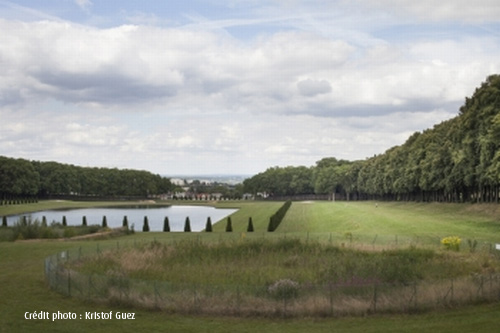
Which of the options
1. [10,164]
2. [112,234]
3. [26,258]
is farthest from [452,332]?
[10,164]

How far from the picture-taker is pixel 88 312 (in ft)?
70.2

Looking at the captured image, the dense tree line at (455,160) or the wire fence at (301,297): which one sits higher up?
the dense tree line at (455,160)

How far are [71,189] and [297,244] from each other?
571ft

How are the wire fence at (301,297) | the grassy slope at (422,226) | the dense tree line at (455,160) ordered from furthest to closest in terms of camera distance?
the dense tree line at (455,160), the grassy slope at (422,226), the wire fence at (301,297)

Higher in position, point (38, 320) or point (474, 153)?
point (474, 153)

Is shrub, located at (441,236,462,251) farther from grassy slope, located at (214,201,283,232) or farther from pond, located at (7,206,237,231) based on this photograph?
pond, located at (7,206,237,231)

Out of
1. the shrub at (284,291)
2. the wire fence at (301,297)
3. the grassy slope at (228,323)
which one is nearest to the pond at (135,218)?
the grassy slope at (228,323)

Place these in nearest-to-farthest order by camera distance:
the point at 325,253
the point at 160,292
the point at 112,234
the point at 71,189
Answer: the point at 160,292
the point at 325,253
the point at 112,234
the point at 71,189

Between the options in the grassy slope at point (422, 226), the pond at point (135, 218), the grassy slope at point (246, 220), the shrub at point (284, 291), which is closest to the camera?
the shrub at point (284, 291)

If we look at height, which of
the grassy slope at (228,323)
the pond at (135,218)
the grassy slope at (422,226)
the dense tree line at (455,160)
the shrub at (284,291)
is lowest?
the pond at (135,218)

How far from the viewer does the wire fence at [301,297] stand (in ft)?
67.7

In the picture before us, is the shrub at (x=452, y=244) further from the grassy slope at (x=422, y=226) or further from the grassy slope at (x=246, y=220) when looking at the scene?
the grassy slope at (x=246, y=220)

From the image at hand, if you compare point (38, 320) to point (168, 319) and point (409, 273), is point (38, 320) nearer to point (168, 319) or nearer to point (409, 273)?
point (168, 319)

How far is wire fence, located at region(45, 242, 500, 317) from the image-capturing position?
20.6 meters
